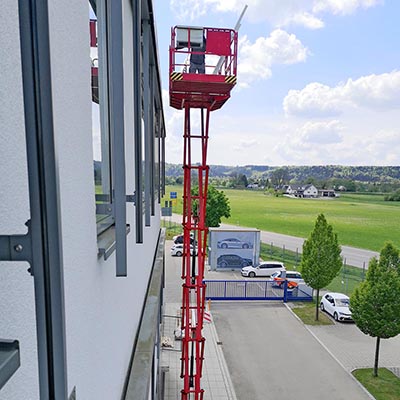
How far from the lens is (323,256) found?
1214cm

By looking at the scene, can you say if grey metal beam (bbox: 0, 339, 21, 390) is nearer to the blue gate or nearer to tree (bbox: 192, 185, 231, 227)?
the blue gate

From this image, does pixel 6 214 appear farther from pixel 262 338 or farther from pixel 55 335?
pixel 262 338

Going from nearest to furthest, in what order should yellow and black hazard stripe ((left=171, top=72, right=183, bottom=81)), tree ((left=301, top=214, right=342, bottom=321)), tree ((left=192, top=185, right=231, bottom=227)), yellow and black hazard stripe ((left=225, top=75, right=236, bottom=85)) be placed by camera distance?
yellow and black hazard stripe ((left=225, top=75, right=236, bottom=85)) < yellow and black hazard stripe ((left=171, top=72, right=183, bottom=81)) < tree ((left=301, top=214, right=342, bottom=321)) < tree ((left=192, top=185, right=231, bottom=227))

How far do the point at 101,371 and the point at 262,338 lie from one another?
10654 mm

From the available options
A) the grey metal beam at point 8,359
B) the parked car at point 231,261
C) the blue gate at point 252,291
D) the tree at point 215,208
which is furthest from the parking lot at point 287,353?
the tree at point 215,208

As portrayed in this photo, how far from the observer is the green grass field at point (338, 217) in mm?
36194

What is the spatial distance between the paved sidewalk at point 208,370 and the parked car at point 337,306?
5103mm

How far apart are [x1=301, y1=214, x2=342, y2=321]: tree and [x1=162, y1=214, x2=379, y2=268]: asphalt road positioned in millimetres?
8701

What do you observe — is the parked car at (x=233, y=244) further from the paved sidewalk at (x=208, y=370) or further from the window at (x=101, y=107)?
the window at (x=101, y=107)

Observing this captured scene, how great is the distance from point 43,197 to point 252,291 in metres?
15.9

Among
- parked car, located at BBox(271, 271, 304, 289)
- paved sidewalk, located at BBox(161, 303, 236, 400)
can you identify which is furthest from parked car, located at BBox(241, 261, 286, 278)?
paved sidewalk, located at BBox(161, 303, 236, 400)

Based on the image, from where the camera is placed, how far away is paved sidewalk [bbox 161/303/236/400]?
8.20 metres

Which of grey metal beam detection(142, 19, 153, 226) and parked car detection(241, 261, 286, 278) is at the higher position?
grey metal beam detection(142, 19, 153, 226)

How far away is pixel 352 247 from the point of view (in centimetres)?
3022
